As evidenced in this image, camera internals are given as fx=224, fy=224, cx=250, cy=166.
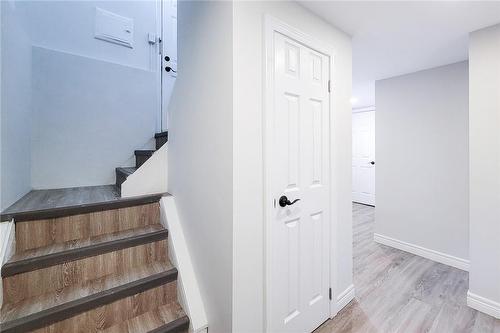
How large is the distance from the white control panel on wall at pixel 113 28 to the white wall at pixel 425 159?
11.3ft

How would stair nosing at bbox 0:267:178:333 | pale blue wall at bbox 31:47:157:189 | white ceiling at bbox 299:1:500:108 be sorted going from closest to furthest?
stair nosing at bbox 0:267:178:333 → white ceiling at bbox 299:1:500:108 → pale blue wall at bbox 31:47:157:189

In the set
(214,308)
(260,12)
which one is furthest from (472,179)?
(214,308)

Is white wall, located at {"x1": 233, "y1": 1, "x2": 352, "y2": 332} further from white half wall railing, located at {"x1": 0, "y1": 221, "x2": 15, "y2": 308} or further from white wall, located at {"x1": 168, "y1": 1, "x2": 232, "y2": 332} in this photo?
white half wall railing, located at {"x1": 0, "y1": 221, "x2": 15, "y2": 308}

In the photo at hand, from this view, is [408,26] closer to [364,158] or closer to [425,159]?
[425,159]

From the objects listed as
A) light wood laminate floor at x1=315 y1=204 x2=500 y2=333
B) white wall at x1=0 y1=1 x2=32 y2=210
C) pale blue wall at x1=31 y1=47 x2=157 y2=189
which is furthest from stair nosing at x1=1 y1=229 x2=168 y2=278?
pale blue wall at x1=31 y1=47 x2=157 y2=189

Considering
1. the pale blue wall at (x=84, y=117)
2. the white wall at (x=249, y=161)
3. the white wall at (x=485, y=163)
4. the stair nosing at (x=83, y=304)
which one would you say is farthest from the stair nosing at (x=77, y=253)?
the white wall at (x=485, y=163)

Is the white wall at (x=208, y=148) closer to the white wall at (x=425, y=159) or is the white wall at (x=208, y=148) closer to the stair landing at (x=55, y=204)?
the stair landing at (x=55, y=204)

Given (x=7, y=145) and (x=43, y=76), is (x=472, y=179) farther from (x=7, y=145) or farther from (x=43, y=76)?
(x=43, y=76)

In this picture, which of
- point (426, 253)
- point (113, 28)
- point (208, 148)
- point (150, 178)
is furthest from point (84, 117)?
point (426, 253)

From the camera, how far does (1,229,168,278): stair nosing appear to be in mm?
1220

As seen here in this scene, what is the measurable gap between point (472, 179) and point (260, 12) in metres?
2.14

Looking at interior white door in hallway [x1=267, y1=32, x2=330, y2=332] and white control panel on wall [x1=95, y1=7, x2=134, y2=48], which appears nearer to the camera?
interior white door in hallway [x1=267, y1=32, x2=330, y2=332]

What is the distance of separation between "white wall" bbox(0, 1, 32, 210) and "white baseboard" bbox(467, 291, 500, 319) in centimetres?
364

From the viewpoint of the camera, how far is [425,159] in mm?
2752
